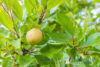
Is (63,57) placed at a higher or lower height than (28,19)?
lower

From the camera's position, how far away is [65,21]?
40 centimetres

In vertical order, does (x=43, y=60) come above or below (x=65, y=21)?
below

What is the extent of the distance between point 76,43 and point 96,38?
60 millimetres

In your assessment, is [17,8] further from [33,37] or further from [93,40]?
[93,40]

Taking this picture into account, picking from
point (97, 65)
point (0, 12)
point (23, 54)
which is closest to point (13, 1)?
point (0, 12)

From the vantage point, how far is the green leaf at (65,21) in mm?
395

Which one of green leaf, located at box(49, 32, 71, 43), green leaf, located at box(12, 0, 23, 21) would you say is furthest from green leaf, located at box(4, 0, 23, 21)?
green leaf, located at box(49, 32, 71, 43)

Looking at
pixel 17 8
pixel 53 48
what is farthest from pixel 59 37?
pixel 17 8

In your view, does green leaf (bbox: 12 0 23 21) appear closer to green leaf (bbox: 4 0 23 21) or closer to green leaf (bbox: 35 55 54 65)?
green leaf (bbox: 4 0 23 21)

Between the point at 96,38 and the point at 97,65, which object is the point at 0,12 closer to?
the point at 96,38

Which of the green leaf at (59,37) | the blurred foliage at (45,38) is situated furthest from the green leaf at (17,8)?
the green leaf at (59,37)

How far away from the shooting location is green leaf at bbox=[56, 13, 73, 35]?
40cm

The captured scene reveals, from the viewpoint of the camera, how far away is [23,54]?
480 millimetres

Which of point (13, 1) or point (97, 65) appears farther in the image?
point (97, 65)
